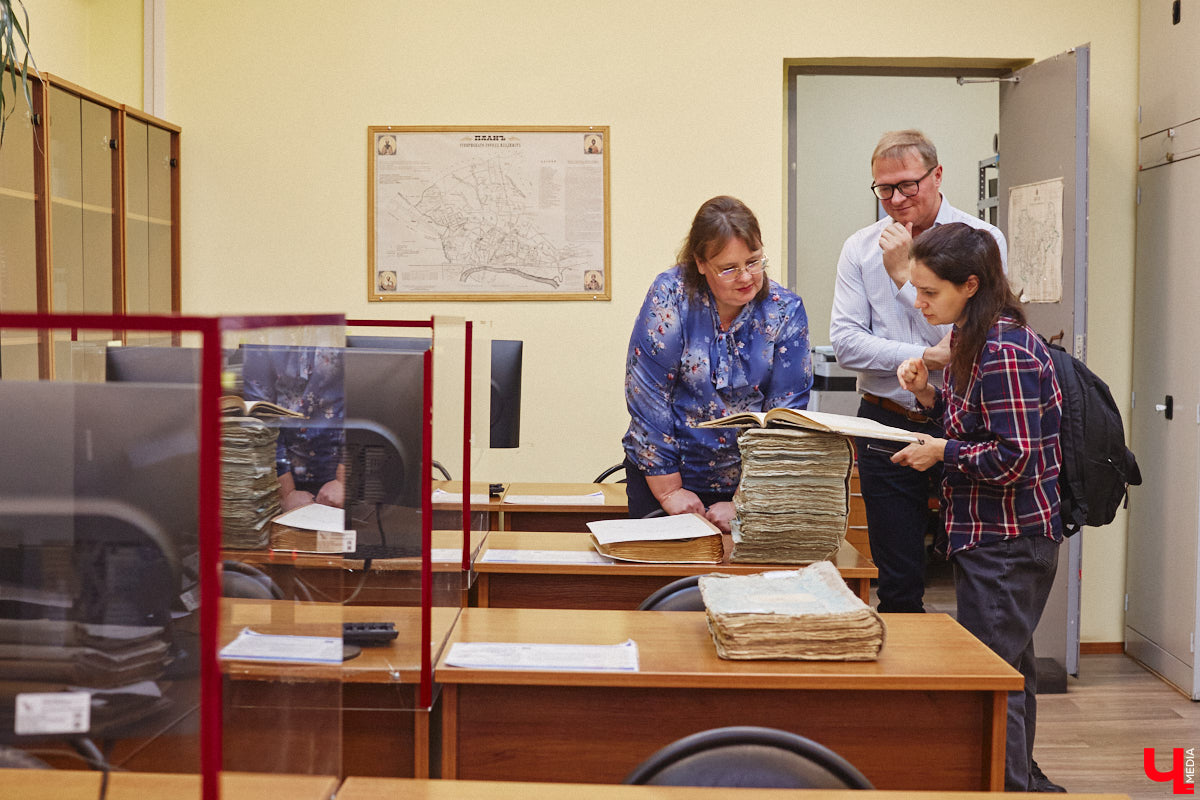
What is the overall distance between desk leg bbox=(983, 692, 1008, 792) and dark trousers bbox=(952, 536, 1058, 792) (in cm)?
65

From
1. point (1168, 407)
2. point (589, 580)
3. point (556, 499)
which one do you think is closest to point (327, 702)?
point (589, 580)

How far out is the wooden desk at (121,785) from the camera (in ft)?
2.50

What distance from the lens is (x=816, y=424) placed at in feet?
6.70

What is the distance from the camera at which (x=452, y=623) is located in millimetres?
1748

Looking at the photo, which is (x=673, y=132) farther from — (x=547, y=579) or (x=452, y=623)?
(x=452, y=623)

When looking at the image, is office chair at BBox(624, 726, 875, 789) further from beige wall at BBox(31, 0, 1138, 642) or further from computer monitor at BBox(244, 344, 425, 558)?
beige wall at BBox(31, 0, 1138, 642)

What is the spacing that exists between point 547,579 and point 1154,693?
270 centimetres

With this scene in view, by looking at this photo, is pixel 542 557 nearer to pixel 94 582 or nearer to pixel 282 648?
pixel 282 648

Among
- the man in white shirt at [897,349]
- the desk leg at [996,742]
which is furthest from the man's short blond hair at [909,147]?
the desk leg at [996,742]

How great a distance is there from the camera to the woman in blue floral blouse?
243cm

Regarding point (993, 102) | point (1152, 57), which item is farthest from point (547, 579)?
point (993, 102)

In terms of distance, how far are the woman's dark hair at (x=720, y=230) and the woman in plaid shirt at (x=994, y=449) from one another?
365mm

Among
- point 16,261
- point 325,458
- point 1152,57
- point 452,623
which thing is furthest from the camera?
point 1152,57

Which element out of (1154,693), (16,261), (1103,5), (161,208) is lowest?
(1154,693)
